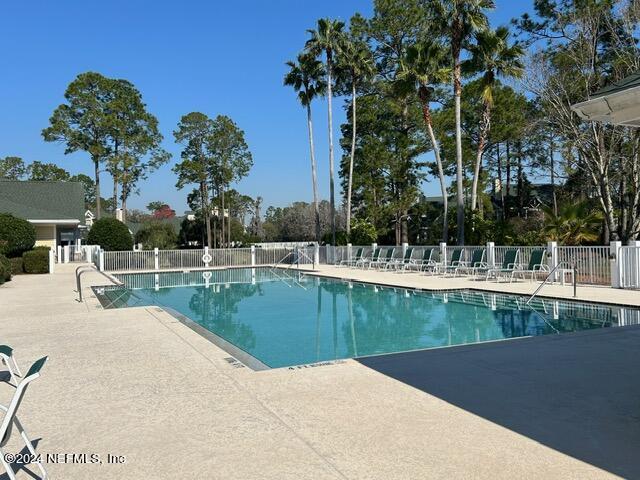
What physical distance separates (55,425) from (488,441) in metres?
3.40

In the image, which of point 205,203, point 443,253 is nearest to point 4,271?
point 443,253

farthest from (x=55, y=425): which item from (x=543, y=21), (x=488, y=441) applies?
(x=543, y=21)

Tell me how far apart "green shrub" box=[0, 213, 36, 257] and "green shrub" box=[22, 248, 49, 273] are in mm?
583

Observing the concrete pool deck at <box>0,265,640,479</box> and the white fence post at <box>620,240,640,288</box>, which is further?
the white fence post at <box>620,240,640,288</box>

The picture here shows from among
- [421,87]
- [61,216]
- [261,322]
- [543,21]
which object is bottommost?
[261,322]

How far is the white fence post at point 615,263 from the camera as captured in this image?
Result: 1415 centimetres

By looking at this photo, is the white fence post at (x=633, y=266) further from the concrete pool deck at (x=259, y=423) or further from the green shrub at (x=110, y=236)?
the green shrub at (x=110, y=236)

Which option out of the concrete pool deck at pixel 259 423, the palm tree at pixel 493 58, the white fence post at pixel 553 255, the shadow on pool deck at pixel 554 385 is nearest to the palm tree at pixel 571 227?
the white fence post at pixel 553 255

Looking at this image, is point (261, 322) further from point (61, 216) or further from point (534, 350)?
point (61, 216)

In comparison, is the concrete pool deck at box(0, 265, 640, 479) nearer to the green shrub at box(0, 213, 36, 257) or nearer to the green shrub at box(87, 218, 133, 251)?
the green shrub at box(0, 213, 36, 257)

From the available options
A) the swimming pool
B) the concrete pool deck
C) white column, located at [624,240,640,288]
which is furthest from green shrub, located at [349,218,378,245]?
the concrete pool deck

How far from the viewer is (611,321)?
971 cm

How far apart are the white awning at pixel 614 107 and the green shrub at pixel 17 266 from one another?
2754cm

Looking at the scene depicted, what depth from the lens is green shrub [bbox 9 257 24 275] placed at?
25.7m
